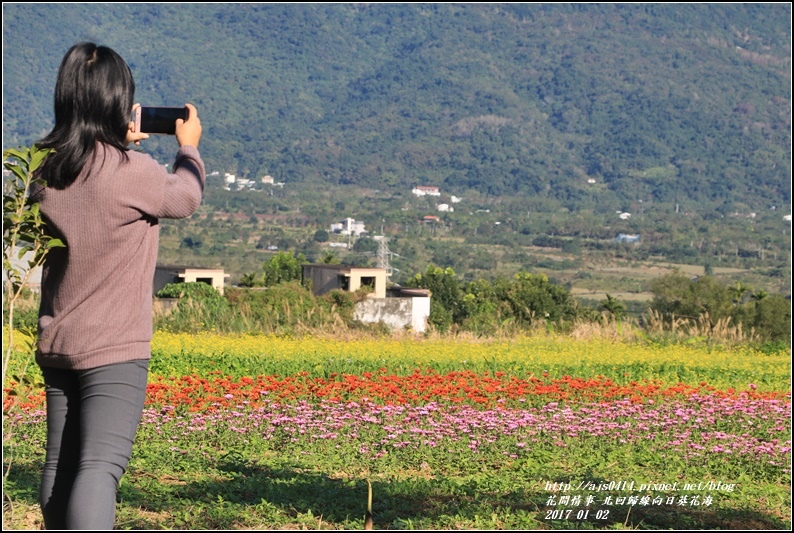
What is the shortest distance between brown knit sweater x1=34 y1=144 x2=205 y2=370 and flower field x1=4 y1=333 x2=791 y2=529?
755 millimetres

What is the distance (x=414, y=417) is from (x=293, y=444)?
133 cm

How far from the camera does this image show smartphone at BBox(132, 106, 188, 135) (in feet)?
11.7

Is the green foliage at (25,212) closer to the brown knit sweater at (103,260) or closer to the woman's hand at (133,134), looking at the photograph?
the brown knit sweater at (103,260)

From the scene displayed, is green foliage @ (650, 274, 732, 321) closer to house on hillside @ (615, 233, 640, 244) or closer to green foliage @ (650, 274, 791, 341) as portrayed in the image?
green foliage @ (650, 274, 791, 341)

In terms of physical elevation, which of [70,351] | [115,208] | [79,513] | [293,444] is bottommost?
[293,444]

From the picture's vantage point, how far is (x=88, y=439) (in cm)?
321

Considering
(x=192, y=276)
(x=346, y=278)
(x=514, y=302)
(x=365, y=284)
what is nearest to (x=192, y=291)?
(x=514, y=302)

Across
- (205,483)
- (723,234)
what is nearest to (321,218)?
(723,234)

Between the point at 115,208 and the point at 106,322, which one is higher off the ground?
the point at 115,208

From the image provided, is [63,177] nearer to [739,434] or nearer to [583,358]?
[739,434]

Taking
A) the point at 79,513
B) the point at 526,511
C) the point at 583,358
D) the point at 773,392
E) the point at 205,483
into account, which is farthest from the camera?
the point at 583,358

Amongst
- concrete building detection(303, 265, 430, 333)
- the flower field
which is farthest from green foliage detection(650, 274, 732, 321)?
the flower field

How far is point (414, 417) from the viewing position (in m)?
7.99

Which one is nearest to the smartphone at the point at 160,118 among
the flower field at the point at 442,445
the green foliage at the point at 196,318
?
the flower field at the point at 442,445
